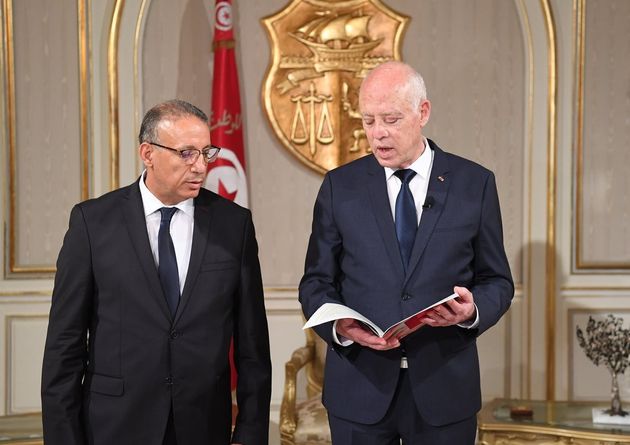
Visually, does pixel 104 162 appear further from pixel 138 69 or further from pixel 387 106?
pixel 387 106

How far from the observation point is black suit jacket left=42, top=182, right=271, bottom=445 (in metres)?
2.32

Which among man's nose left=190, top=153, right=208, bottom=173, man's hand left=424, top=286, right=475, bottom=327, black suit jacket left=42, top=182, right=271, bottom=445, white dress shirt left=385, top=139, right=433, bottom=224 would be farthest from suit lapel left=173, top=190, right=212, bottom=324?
man's hand left=424, top=286, right=475, bottom=327

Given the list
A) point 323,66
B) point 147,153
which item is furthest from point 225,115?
point 147,153

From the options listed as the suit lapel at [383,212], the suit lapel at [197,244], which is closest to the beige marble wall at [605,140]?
the suit lapel at [383,212]

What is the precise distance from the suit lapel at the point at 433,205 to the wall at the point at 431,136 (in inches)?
97.3

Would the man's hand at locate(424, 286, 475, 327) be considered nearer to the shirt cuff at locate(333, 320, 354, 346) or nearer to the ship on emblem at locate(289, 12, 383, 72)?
the shirt cuff at locate(333, 320, 354, 346)

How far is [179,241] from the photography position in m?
2.43

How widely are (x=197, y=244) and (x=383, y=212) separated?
53cm

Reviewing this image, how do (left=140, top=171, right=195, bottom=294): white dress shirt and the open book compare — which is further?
(left=140, top=171, right=195, bottom=294): white dress shirt

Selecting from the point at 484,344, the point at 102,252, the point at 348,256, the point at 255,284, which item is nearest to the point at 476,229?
the point at 348,256

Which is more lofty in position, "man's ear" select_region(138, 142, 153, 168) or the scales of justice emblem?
the scales of justice emblem

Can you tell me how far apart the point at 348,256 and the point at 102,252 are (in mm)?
682

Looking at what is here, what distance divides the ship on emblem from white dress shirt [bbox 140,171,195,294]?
2.63m

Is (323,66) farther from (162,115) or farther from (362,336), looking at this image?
(362,336)
